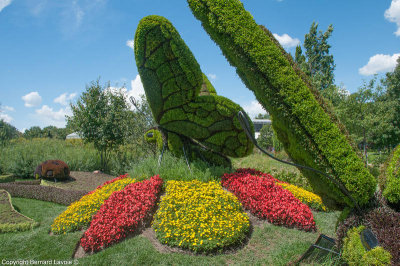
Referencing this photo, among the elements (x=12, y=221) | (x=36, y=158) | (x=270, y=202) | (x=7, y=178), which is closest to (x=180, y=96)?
(x=270, y=202)

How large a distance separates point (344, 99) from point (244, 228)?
15.0 metres

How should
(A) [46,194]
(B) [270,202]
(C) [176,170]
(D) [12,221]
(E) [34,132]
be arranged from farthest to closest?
1. (E) [34,132]
2. (A) [46,194]
3. (C) [176,170]
4. (D) [12,221]
5. (B) [270,202]

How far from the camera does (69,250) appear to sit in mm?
A: 4914

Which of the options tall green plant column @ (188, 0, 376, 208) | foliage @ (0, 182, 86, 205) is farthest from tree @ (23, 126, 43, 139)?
tall green plant column @ (188, 0, 376, 208)

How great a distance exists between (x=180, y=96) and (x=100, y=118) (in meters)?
9.72

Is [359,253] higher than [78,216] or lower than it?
higher

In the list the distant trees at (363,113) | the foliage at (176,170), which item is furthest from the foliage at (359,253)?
the distant trees at (363,113)

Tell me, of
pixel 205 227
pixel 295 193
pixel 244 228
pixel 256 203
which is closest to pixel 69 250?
pixel 205 227

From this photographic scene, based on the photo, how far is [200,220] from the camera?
15.8 feet

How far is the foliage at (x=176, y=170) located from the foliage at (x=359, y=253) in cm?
423

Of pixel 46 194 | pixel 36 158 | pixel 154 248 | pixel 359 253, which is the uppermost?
pixel 36 158

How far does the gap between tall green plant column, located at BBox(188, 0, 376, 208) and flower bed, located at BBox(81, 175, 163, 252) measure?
11.6 ft

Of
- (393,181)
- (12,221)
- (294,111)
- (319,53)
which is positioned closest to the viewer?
(393,181)

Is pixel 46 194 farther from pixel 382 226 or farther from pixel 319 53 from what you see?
pixel 319 53
